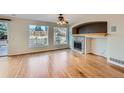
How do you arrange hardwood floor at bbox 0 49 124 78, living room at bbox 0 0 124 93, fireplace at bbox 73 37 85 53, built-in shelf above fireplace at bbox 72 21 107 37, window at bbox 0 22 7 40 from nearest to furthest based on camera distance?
living room at bbox 0 0 124 93 → hardwood floor at bbox 0 49 124 78 → built-in shelf above fireplace at bbox 72 21 107 37 → window at bbox 0 22 7 40 → fireplace at bbox 73 37 85 53

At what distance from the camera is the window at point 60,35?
34.4 ft

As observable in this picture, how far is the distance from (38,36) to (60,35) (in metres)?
2.01

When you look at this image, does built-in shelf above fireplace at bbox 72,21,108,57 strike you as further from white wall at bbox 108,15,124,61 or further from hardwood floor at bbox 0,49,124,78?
hardwood floor at bbox 0,49,124,78

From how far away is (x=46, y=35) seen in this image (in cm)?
981

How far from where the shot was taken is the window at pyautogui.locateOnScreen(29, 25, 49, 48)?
8891 mm

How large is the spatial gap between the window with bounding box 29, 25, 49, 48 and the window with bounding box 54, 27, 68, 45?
96 centimetres

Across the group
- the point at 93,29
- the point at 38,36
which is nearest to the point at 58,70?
the point at 93,29

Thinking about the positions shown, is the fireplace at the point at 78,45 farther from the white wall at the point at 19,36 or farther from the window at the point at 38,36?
the white wall at the point at 19,36

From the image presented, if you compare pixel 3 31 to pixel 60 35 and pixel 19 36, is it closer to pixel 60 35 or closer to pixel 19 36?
pixel 19 36

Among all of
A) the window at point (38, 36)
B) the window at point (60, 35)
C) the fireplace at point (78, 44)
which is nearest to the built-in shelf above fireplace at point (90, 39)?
the fireplace at point (78, 44)

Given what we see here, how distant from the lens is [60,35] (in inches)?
425

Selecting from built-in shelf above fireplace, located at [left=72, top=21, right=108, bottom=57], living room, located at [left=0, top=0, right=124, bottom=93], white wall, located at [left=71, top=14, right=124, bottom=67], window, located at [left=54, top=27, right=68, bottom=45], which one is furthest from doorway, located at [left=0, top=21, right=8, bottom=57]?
white wall, located at [left=71, top=14, right=124, bottom=67]
